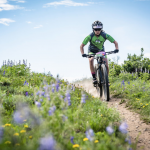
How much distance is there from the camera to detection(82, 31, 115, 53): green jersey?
23.2ft

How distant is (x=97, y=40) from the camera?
23.3 ft

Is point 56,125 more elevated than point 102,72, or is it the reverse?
point 102,72

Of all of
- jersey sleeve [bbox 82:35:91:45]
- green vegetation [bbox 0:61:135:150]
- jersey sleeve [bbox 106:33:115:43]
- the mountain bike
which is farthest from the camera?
jersey sleeve [bbox 106:33:115:43]

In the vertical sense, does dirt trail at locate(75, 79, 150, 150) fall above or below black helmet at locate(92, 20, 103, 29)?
below

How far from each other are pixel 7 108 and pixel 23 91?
4.16 ft

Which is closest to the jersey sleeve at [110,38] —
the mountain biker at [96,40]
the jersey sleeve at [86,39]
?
the mountain biker at [96,40]

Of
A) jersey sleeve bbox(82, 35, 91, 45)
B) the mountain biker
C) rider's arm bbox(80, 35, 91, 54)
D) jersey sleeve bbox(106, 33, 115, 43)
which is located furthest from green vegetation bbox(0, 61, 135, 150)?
jersey sleeve bbox(106, 33, 115, 43)

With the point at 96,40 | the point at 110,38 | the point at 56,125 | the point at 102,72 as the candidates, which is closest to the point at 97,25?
the point at 96,40

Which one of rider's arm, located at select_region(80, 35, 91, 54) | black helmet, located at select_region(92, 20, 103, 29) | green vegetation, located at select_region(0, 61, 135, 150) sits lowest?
green vegetation, located at select_region(0, 61, 135, 150)

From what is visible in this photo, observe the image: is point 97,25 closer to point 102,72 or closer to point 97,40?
point 97,40

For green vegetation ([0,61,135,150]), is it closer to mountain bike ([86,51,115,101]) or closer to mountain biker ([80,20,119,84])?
mountain bike ([86,51,115,101])

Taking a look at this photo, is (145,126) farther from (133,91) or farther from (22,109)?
(22,109)

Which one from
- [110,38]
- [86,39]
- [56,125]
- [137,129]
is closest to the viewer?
[56,125]

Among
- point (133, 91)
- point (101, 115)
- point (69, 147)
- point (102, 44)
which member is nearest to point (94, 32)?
point (102, 44)
